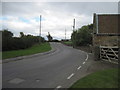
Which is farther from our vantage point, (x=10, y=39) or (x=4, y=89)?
(x=10, y=39)

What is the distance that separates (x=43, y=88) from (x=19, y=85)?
118cm

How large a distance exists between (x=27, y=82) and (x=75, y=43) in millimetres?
48021

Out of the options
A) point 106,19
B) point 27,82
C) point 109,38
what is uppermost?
point 106,19

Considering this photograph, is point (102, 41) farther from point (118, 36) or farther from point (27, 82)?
point (27, 82)

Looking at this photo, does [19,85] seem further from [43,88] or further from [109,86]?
[109,86]

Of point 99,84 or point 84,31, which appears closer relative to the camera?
point 99,84

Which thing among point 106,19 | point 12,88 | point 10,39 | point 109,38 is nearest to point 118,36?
point 109,38

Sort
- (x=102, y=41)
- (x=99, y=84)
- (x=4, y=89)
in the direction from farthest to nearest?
1. (x=102, y=41)
2. (x=99, y=84)
3. (x=4, y=89)

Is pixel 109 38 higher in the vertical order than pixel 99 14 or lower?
lower

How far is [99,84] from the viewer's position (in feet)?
25.5

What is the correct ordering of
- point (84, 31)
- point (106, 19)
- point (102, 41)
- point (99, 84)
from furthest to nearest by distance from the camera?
1. point (84, 31)
2. point (106, 19)
3. point (102, 41)
4. point (99, 84)

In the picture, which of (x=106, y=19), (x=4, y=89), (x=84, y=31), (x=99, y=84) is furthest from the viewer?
(x=84, y=31)

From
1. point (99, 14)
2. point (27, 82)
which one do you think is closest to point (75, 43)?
point (99, 14)

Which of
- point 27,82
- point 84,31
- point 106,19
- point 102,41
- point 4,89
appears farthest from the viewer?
point 84,31
